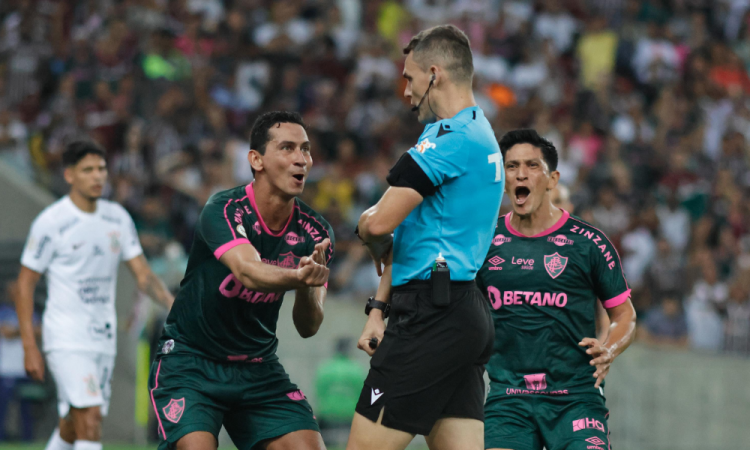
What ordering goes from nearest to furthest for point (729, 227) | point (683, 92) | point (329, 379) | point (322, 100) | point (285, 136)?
point (285, 136), point (329, 379), point (729, 227), point (322, 100), point (683, 92)

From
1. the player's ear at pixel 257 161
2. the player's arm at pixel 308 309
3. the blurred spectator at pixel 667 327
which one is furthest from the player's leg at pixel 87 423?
the blurred spectator at pixel 667 327

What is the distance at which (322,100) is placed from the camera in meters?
16.2

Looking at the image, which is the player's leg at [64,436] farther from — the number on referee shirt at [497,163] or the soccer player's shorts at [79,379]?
the number on referee shirt at [497,163]

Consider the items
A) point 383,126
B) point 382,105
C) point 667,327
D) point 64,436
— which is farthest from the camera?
point 382,105

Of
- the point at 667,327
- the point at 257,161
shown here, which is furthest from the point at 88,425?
the point at 667,327

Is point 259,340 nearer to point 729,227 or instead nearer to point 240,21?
point 729,227

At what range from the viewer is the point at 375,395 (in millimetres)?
4727

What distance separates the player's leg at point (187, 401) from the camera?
5371 mm

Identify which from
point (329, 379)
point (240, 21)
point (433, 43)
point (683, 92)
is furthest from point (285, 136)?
point (683, 92)

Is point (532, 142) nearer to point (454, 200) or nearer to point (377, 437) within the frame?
point (454, 200)

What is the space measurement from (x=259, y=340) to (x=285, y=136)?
4.05 ft

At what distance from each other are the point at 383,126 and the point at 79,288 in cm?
838

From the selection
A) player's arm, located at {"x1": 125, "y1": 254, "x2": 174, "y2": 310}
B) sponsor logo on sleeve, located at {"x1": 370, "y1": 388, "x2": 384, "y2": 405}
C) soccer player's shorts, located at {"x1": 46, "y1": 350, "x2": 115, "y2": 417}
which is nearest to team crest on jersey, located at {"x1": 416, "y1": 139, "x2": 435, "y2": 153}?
sponsor logo on sleeve, located at {"x1": 370, "y1": 388, "x2": 384, "y2": 405}

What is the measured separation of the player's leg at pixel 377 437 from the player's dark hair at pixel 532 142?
7.90 feet
